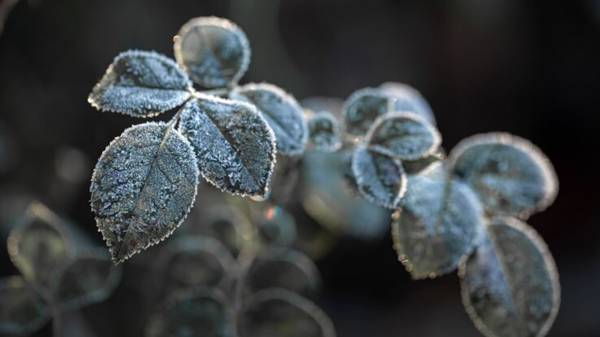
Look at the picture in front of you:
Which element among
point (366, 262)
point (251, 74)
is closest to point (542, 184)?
point (251, 74)

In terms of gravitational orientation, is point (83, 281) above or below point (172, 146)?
below

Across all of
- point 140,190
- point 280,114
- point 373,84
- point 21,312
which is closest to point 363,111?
point 280,114

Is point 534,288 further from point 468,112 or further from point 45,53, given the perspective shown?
point 468,112

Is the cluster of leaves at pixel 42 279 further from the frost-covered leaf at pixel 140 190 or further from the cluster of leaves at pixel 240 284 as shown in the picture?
the frost-covered leaf at pixel 140 190

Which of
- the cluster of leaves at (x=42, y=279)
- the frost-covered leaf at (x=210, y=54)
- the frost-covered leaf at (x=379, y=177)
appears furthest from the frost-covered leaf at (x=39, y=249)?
the frost-covered leaf at (x=379, y=177)

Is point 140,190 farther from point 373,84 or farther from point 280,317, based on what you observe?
point 373,84

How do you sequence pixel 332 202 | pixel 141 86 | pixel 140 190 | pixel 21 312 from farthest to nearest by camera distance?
pixel 332 202, pixel 21 312, pixel 141 86, pixel 140 190
